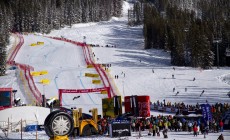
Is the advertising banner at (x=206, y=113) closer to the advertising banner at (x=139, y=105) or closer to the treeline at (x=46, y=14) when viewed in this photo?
the advertising banner at (x=139, y=105)

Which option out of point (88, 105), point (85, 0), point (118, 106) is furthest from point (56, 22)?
point (118, 106)

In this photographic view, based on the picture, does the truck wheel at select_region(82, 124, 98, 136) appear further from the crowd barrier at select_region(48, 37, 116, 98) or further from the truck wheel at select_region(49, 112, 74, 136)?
the crowd barrier at select_region(48, 37, 116, 98)

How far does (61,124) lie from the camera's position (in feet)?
47.6

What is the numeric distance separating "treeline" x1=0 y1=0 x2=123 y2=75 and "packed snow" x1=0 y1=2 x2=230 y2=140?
272 inches

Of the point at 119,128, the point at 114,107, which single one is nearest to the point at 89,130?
the point at 119,128

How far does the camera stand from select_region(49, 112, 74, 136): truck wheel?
14.3m

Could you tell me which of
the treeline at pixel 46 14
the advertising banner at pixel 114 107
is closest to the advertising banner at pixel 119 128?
the advertising banner at pixel 114 107

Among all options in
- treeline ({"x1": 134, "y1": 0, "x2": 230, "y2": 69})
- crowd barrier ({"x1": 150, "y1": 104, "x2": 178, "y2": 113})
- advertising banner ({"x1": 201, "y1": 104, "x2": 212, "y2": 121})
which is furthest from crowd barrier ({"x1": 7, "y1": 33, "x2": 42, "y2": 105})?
treeline ({"x1": 134, "y1": 0, "x2": 230, "y2": 69})

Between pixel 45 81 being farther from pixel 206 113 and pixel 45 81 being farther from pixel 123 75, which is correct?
pixel 206 113

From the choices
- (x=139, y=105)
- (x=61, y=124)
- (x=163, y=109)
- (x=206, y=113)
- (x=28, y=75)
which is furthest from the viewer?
(x=28, y=75)

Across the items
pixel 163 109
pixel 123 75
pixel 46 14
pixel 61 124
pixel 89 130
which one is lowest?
pixel 163 109

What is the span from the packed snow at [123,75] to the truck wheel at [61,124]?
6.53 m

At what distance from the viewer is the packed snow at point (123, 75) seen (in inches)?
1681

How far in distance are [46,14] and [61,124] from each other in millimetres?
102805
